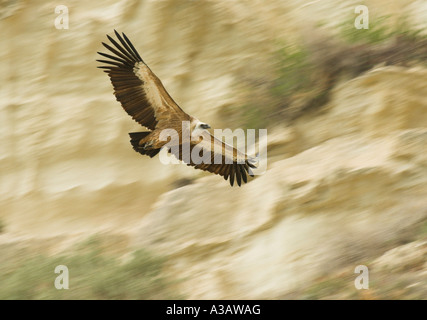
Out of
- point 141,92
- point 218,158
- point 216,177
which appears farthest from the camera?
point 216,177

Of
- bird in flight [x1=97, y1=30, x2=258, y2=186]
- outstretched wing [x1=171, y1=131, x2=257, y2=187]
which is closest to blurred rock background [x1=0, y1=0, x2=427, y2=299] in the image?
outstretched wing [x1=171, y1=131, x2=257, y2=187]

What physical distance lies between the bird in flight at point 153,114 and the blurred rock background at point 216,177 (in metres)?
1.08

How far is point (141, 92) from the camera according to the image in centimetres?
1033

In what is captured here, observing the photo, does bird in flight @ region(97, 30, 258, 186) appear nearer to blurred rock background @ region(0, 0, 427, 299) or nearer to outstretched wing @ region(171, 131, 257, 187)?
outstretched wing @ region(171, 131, 257, 187)

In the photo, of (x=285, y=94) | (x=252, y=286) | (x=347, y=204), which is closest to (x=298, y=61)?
(x=285, y=94)

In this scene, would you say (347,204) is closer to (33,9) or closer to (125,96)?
(125,96)

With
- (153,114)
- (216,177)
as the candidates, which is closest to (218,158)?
(153,114)

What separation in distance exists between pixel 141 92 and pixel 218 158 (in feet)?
3.73

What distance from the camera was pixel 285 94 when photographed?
39.5 ft

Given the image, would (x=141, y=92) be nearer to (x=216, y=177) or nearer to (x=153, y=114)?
(x=153, y=114)

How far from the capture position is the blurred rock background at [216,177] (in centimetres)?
1074

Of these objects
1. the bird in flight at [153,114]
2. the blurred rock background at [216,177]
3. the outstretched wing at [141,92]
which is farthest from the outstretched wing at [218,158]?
the blurred rock background at [216,177]

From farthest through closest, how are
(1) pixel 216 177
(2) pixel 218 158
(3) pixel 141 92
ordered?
1. (1) pixel 216 177
2. (2) pixel 218 158
3. (3) pixel 141 92

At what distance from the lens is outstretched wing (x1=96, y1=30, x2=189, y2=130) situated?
10.2 m
